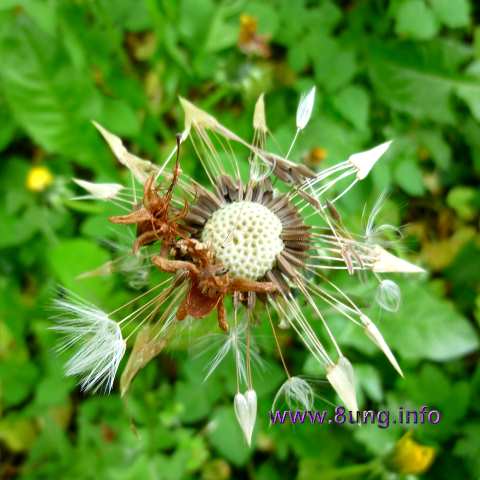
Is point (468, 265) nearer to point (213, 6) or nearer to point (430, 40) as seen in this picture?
point (430, 40)

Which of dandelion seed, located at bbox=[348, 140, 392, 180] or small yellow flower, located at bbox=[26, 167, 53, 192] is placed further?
small yellow flower, located at bbox=[26, 167, 53, 192]

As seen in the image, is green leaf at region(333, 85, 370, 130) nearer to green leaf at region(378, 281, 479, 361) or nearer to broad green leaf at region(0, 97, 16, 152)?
green leaf at region(378, 281, 479, 361)

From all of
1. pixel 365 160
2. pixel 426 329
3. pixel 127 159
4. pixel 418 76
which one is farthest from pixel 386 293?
pixel 418 76

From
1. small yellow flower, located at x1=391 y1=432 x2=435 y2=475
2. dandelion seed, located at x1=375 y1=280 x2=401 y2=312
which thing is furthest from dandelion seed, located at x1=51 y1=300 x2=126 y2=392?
small yellow flower, located at x1=391 y1=432 x2=435 y2=475

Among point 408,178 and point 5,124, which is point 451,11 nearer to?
point 408,178

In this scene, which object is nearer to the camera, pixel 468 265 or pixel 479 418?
pixel 479 418

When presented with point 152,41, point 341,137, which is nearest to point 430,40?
point 341,137

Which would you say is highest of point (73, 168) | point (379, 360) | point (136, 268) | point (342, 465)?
point (136, 268)
